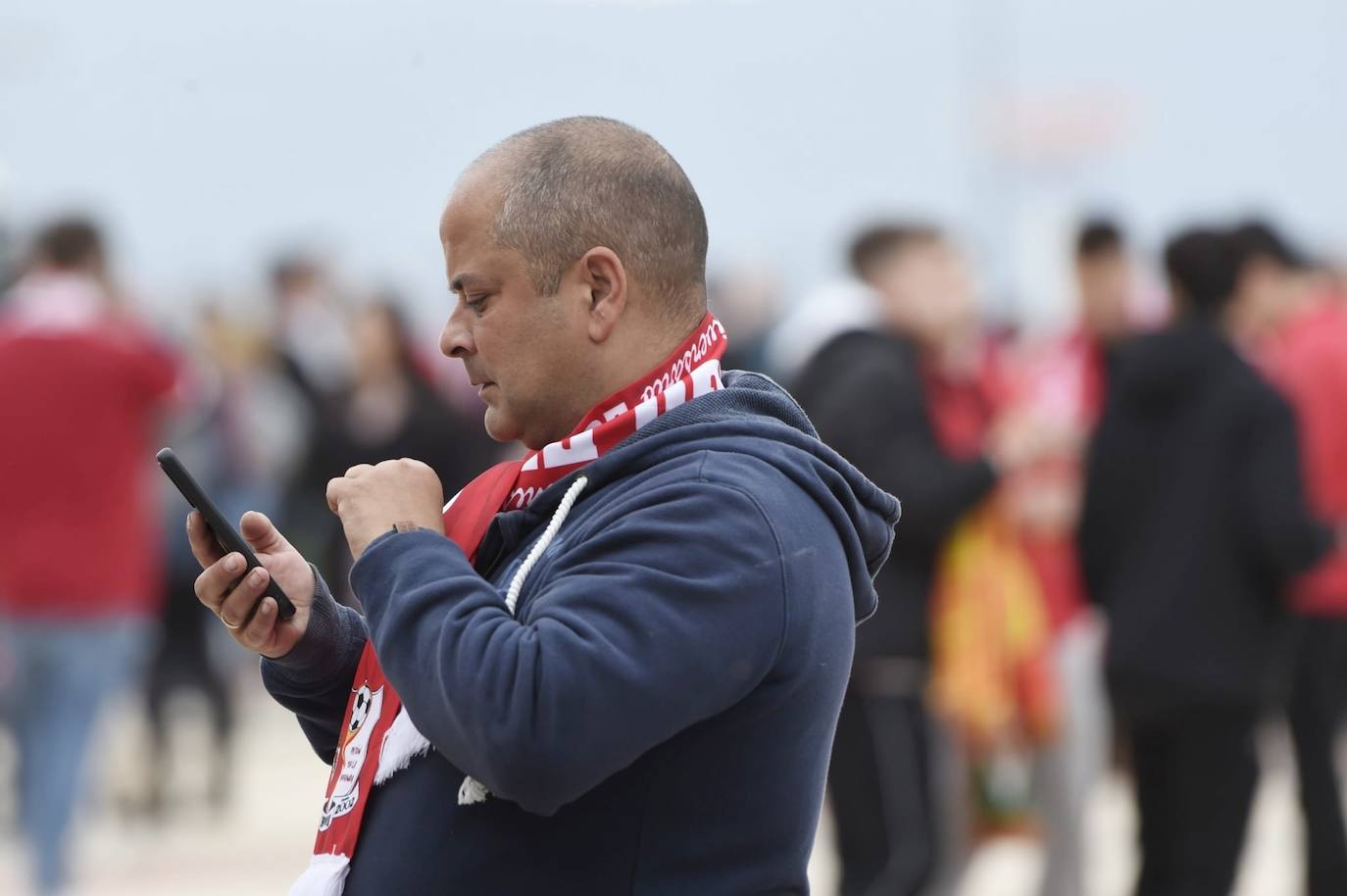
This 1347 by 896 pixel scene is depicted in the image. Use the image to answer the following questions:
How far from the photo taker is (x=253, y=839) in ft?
27.5

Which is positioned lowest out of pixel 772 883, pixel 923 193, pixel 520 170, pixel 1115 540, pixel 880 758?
pixel 923 193

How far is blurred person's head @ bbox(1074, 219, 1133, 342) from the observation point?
6617 mm

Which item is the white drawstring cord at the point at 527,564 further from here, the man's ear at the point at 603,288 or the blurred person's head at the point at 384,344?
the blurred person's head at the point at 384,344

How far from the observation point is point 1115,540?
5.51 m

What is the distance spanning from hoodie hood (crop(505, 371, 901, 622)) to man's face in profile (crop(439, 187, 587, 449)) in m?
0.08

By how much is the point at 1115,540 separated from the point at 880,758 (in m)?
0.85

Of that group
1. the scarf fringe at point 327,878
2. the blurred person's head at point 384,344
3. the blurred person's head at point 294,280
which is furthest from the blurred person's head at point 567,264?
the blurred person's head at point 294,280

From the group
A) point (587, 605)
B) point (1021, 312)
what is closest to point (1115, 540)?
point (587, 605)

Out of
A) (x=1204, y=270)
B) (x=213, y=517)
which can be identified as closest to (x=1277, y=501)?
(x=1204, y=270)

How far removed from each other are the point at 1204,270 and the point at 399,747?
3.80 metres

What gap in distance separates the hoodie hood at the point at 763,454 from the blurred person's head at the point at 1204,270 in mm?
3365

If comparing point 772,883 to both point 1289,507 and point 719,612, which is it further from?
point 1289,507

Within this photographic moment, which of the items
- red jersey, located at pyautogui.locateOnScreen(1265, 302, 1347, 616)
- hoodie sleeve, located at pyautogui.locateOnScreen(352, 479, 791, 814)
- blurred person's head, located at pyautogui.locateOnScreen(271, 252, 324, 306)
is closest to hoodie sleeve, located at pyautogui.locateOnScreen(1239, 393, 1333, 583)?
red jersey, located at pyautogui.locateOnScreen(1265, 302, 1347, 616)

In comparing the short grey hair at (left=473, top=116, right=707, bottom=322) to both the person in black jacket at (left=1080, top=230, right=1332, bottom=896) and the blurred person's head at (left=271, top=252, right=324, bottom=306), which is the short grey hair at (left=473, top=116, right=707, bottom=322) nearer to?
the person in black jacket at (left=1080, top=230, right=1332, bottom=896)
